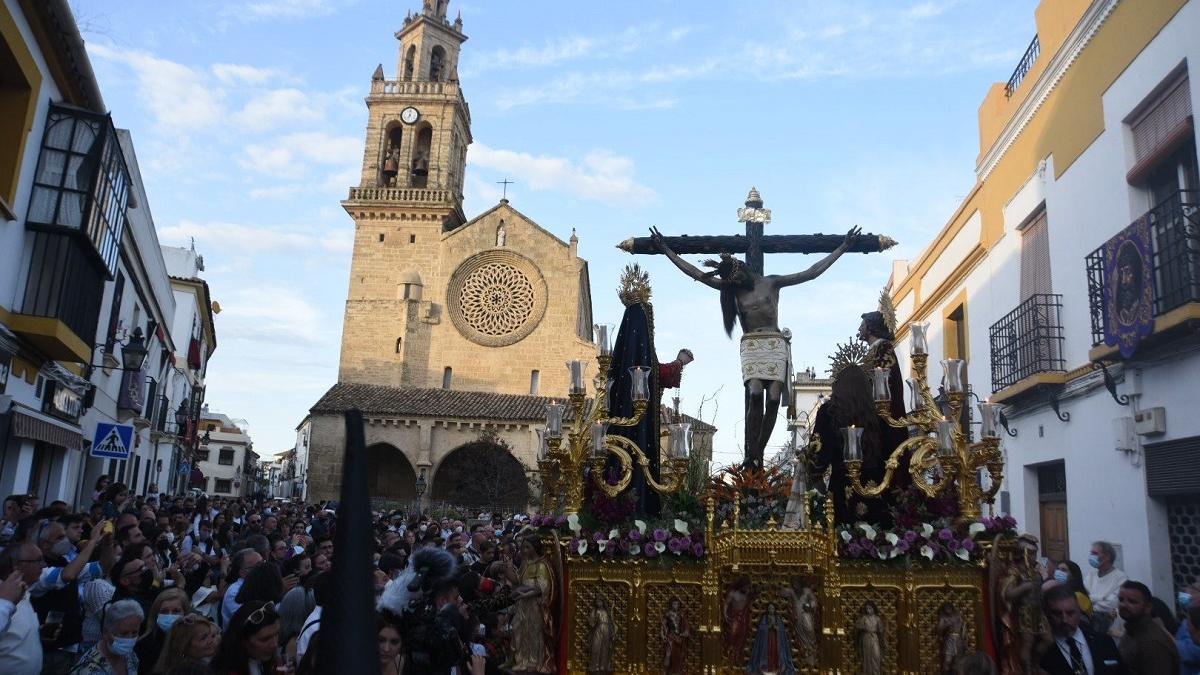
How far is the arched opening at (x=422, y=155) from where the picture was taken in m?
40.5

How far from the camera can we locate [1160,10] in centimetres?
937

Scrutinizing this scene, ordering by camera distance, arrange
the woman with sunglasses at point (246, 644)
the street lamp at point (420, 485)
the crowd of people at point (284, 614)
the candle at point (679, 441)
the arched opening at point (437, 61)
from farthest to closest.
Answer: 1. the arched opening at point (437, 61)
2. the street lamp at point (420, 485)
3. the candle at point (679, 441)
4. the crowd of people at point (284, 614)
5. the woman with sunglasses at point (246, 644)

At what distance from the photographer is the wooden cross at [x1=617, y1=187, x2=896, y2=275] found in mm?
7641

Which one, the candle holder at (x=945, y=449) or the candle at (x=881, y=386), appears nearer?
the candle holder at (x=945, y=449)

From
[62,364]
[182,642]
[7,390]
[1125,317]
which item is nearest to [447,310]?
[62,364]

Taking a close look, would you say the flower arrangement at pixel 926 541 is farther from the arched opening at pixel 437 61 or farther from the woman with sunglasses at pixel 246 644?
the arched opening at pixel 437 61

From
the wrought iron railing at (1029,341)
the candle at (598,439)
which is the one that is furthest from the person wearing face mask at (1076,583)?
the wrought iron railing at (1029,341)

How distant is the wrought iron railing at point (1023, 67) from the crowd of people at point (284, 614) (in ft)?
32.2

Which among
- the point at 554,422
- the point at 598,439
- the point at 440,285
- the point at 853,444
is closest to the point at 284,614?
the point at 554,422

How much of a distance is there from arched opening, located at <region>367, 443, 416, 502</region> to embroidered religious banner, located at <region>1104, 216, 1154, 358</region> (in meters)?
29.1

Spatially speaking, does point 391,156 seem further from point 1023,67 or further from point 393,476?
point 1023,67

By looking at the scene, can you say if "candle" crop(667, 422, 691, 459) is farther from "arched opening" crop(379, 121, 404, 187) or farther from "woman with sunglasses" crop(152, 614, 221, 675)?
"arched opening" crop(379, 121, 404, 187)

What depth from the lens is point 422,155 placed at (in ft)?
134

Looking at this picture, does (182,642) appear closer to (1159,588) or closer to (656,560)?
(656,560)
